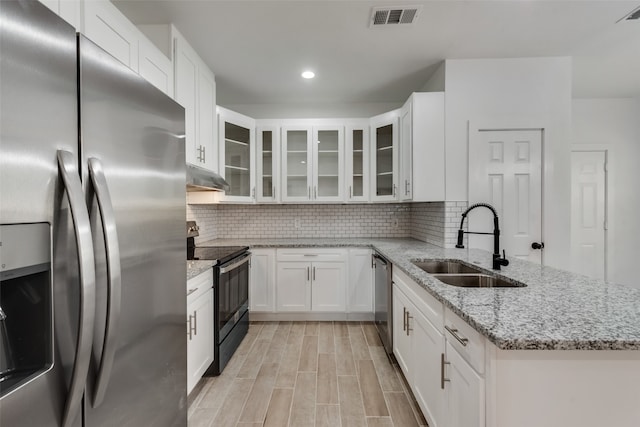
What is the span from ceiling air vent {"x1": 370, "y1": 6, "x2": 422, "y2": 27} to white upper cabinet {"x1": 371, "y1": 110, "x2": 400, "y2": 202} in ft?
3.91

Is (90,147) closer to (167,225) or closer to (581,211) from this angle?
(167,225)

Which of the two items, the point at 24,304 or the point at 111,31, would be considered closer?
the point at 24,304

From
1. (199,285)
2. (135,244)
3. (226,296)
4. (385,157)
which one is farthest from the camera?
(385,157)

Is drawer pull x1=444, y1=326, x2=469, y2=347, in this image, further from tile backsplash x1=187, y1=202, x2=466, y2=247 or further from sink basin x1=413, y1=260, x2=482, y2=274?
tile backsplash x1=187, y1=202, x2=466, y2=247

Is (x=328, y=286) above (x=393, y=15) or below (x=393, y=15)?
below

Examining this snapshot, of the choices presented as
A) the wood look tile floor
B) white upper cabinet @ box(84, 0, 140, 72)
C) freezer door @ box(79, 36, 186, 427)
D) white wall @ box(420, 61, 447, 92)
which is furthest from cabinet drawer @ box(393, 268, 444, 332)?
white upper cabinet @ box(84, 0, 140, 72)

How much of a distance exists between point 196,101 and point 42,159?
7.32 ft

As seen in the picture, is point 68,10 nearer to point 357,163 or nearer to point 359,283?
point 357,163

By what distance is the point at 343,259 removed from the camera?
3.45 metres

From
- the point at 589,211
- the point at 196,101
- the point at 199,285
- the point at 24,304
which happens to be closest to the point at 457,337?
the point at 24,304

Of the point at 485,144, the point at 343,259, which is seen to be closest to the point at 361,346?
the point at 343,259

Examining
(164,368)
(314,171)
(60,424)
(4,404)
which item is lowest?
(164,368)

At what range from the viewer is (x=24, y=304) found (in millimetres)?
622

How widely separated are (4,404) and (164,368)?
0.60 metres
